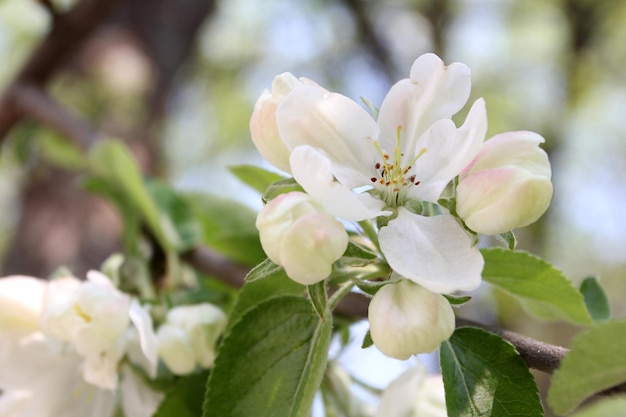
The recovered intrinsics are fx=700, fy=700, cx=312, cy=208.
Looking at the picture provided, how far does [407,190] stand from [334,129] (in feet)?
0.25

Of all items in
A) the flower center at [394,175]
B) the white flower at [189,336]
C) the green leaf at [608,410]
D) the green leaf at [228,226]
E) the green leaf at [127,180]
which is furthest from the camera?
the green leaf at [127,180]

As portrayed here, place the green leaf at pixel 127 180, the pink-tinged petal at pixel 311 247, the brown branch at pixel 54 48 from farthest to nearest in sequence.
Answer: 1. the brown branch at pixel 54 48
2. the green leaf at pixel 127 180
3. the pink-tinged petal at pixel 311 247

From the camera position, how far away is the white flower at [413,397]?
661mm

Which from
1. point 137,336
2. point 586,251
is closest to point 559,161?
point 586,251

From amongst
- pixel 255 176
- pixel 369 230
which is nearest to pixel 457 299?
pixel 369 230

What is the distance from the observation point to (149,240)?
103 centimetres

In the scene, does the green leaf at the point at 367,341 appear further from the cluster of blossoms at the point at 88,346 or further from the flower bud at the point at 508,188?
the cluster of blossoms at the point at 88,346

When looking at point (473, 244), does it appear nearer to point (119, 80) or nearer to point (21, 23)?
point (119, 80)

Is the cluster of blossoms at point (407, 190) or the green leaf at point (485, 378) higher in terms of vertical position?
the cluster of blossoms at point (407, 190)

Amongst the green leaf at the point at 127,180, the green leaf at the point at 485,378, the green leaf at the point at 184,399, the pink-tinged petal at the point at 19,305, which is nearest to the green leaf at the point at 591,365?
the green leaf at the point at 485,378

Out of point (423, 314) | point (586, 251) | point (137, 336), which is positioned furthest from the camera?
point (586, 251)

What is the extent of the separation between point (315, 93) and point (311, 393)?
0.22 m

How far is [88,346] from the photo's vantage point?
2.05 feet

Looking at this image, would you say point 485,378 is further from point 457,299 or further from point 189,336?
point 189,336
